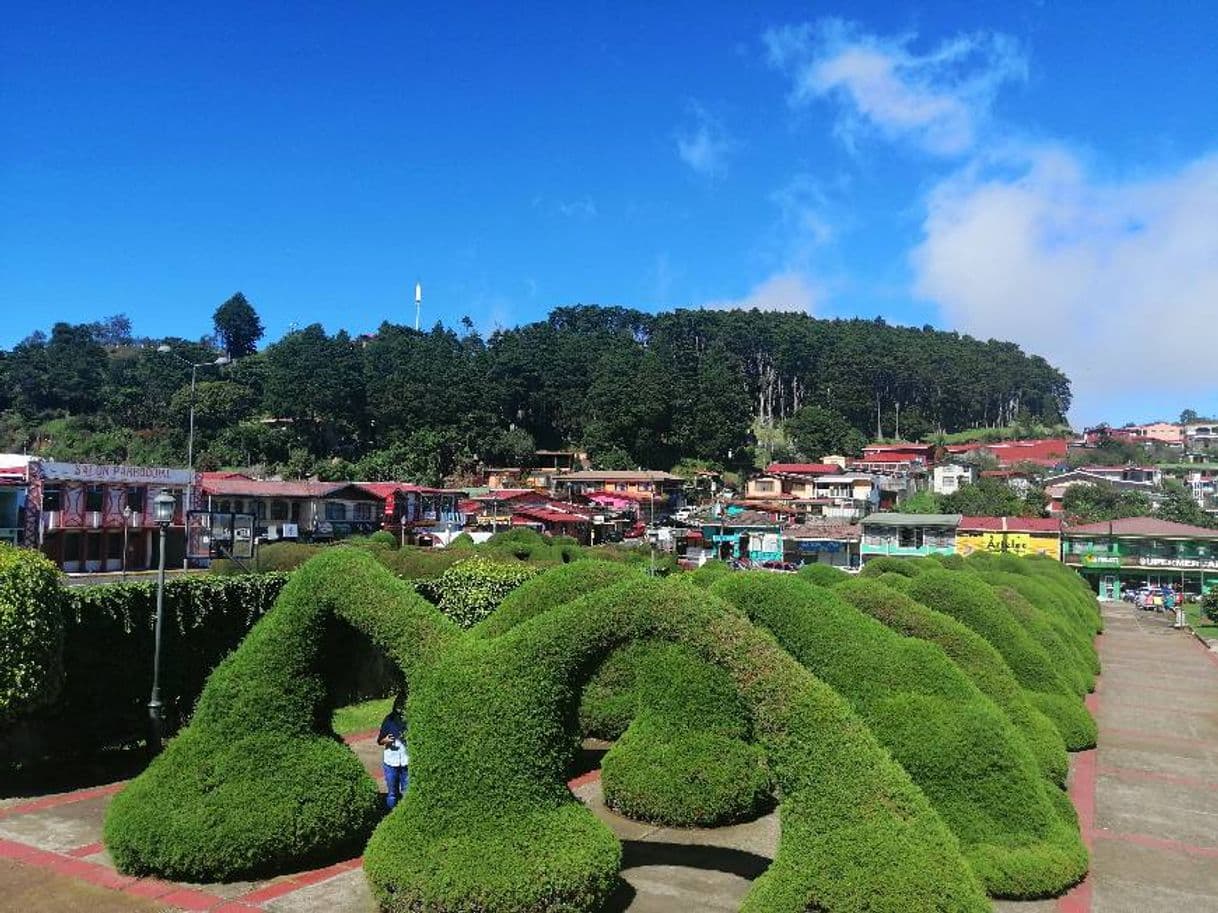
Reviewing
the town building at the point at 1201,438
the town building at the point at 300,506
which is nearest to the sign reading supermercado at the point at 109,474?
the town building at the point at 300,506

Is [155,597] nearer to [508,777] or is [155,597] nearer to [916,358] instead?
[508,777]

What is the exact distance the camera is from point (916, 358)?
131500mm

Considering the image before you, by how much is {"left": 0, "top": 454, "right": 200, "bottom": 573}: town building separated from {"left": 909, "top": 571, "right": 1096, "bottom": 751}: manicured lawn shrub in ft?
95.0

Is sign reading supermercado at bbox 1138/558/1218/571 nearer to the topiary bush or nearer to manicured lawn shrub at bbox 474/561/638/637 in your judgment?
manicured lawn shrub at bbox 474/561/638/637

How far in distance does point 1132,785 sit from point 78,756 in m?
16.5

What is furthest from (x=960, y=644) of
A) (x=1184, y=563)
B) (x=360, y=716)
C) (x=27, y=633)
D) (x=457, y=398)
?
(x=457, y=398)

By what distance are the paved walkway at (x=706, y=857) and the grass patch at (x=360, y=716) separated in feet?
2.21

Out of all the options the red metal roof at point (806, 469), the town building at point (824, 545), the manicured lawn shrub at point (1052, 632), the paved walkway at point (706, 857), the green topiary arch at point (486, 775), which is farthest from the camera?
the red metal roof at point (806, 469)

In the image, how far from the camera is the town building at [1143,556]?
55688 millimetres

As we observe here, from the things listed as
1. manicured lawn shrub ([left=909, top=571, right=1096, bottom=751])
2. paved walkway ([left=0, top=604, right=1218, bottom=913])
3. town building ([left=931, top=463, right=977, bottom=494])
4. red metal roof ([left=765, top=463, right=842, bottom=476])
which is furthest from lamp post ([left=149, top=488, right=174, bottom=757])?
town building ([left=931, top=463, right=977, bottom=494])

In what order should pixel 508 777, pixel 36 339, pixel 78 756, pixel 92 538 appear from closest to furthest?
pixel 508 777 → pixel 78 756 → pixel 92 538 → pixel 36 339

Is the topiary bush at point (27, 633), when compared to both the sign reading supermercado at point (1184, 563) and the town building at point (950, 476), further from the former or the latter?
the town building at point (950, 476)

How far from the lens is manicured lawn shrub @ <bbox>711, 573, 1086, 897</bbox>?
1002 centimetres

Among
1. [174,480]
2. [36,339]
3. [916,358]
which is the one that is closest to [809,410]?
[916,358]
